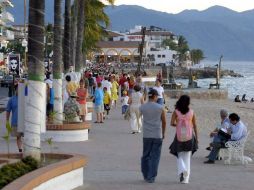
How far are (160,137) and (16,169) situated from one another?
2.97 metres

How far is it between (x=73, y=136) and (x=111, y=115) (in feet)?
35.6

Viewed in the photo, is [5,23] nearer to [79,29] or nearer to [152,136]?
[79,29]

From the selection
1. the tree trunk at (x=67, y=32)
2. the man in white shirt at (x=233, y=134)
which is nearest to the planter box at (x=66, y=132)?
the man in white shirt at (x=233, y=134)

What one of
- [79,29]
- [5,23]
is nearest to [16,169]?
[79,29]

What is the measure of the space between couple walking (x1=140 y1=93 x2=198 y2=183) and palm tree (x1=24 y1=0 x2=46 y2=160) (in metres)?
1.73

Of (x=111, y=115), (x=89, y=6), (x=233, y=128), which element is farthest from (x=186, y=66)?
(x=233, y=128)

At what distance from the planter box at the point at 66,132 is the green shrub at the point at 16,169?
6.90 meters

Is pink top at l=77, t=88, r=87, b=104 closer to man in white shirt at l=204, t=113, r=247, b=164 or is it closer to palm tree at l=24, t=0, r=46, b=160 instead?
man in white shirt at l=204, t=113, r=247, b=164

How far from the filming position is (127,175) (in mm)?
12250

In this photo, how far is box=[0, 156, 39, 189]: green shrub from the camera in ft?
28.3

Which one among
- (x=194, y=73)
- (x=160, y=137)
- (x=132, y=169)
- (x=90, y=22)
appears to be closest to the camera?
(x=160, y=137)

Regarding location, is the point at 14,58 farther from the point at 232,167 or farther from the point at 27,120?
the point at 27,120

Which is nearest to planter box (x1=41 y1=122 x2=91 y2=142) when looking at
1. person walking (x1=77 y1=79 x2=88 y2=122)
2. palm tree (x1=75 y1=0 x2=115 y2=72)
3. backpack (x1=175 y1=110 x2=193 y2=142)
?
person walking (x1=77 y1=79 x2=88 y2=122)

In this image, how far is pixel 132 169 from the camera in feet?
43.2
